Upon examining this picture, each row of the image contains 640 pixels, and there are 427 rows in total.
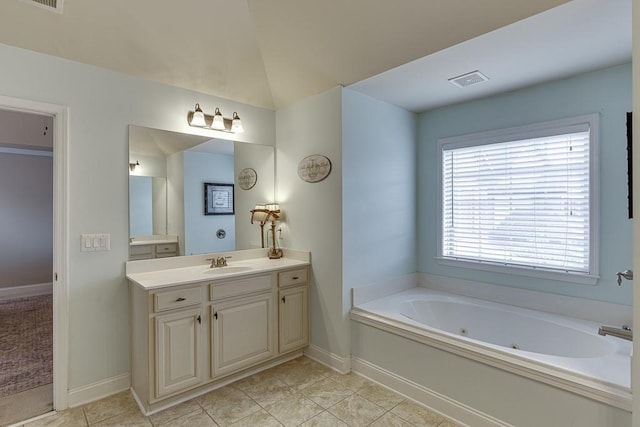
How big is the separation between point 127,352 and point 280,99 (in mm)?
2469

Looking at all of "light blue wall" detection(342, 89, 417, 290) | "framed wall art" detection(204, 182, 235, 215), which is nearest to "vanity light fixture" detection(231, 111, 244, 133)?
"framed wall art" detection(204, 182, 235, 215)

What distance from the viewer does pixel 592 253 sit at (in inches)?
92.0

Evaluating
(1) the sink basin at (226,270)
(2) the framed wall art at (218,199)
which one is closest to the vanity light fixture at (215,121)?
(2) the framed wall art at (218,199)

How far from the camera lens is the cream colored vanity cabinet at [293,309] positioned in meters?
2.78

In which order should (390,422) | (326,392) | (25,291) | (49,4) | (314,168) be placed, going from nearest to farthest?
(49,4) → (390,422) → (326,392) → (314,168) → (25,291)

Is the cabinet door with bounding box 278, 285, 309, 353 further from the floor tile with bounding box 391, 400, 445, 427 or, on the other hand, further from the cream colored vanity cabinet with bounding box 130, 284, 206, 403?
the floor tile with bounding box 391, 400, 445, 427

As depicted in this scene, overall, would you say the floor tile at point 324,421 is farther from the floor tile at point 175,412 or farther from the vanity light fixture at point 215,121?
the vanity light fixture at point 215,121

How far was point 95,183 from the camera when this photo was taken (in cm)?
231

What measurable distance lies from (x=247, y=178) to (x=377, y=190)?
1.25 meters

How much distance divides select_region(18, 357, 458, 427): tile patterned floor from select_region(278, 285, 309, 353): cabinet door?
34 centimetres

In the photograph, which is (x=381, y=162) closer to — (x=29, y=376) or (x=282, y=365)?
(x=282, y=365)

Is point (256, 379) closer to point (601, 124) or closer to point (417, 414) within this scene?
point (417, 414)

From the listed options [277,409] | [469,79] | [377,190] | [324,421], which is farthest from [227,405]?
[469,79]

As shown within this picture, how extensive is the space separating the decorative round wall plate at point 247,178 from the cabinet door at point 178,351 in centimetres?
131
